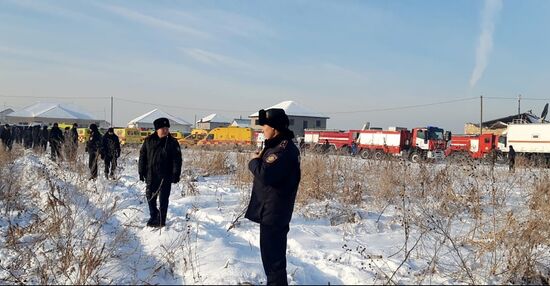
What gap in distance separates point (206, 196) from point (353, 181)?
3.24 m

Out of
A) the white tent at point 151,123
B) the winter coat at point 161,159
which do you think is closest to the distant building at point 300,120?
the white tent at point 151,123

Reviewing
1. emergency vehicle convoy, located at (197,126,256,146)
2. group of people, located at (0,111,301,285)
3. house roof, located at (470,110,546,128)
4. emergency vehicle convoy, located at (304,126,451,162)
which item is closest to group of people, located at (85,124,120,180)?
group of people, located at (0,111,301,285)

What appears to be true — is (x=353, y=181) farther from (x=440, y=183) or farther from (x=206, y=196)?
(x=206, y=196)

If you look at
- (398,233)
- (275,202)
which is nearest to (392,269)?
(275,202)

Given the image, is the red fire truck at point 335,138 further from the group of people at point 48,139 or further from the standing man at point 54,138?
the standing man at point 54,138

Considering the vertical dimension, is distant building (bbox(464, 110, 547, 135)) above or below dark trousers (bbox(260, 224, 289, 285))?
above

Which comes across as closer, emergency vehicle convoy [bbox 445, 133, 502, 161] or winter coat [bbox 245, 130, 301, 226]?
winter coat [bbox 245, 130, 301, 226]

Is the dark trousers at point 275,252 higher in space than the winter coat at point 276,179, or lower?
lower

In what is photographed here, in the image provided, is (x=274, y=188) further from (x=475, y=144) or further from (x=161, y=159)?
(x=475, y=144)

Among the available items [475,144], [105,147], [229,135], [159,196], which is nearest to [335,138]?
[229,135]

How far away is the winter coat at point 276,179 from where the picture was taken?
3270mm

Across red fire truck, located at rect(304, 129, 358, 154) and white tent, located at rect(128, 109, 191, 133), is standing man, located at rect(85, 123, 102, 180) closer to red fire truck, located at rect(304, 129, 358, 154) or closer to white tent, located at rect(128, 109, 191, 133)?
red fire truck, located at rect(304, 129, 358, 154)

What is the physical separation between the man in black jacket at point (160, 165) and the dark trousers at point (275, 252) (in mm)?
2824

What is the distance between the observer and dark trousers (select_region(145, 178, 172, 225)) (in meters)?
5.96
